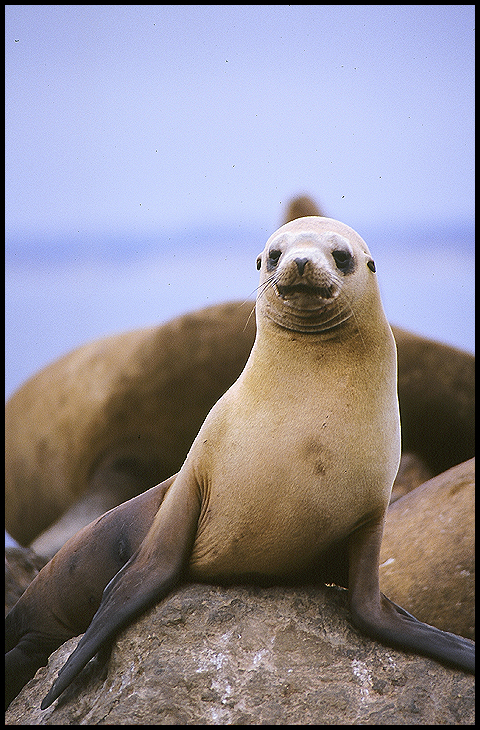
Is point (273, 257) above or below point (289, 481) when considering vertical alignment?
→ above

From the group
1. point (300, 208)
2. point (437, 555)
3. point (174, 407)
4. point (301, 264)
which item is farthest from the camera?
point (174, 407)

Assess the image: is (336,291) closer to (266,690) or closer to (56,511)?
(266,690)

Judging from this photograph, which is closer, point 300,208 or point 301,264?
point 301,264

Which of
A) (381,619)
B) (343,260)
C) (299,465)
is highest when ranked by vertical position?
(343,260)

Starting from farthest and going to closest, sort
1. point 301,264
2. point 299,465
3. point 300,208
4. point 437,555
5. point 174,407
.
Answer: point 174,407, point 300,208, point 437,555, point 299,465, point 301,264

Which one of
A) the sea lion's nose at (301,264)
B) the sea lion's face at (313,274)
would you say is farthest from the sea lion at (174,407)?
the sea lion's nose at (301,264)

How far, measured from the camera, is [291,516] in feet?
8.40

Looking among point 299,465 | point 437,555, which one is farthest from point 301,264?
point 437,555

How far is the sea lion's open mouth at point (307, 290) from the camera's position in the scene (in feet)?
8.11

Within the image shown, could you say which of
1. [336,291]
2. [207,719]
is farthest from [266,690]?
[336,291]

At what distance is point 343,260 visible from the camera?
257cm

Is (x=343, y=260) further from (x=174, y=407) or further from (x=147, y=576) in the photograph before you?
(x=174, y=407)

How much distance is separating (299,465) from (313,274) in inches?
23.7

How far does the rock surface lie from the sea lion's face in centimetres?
93
